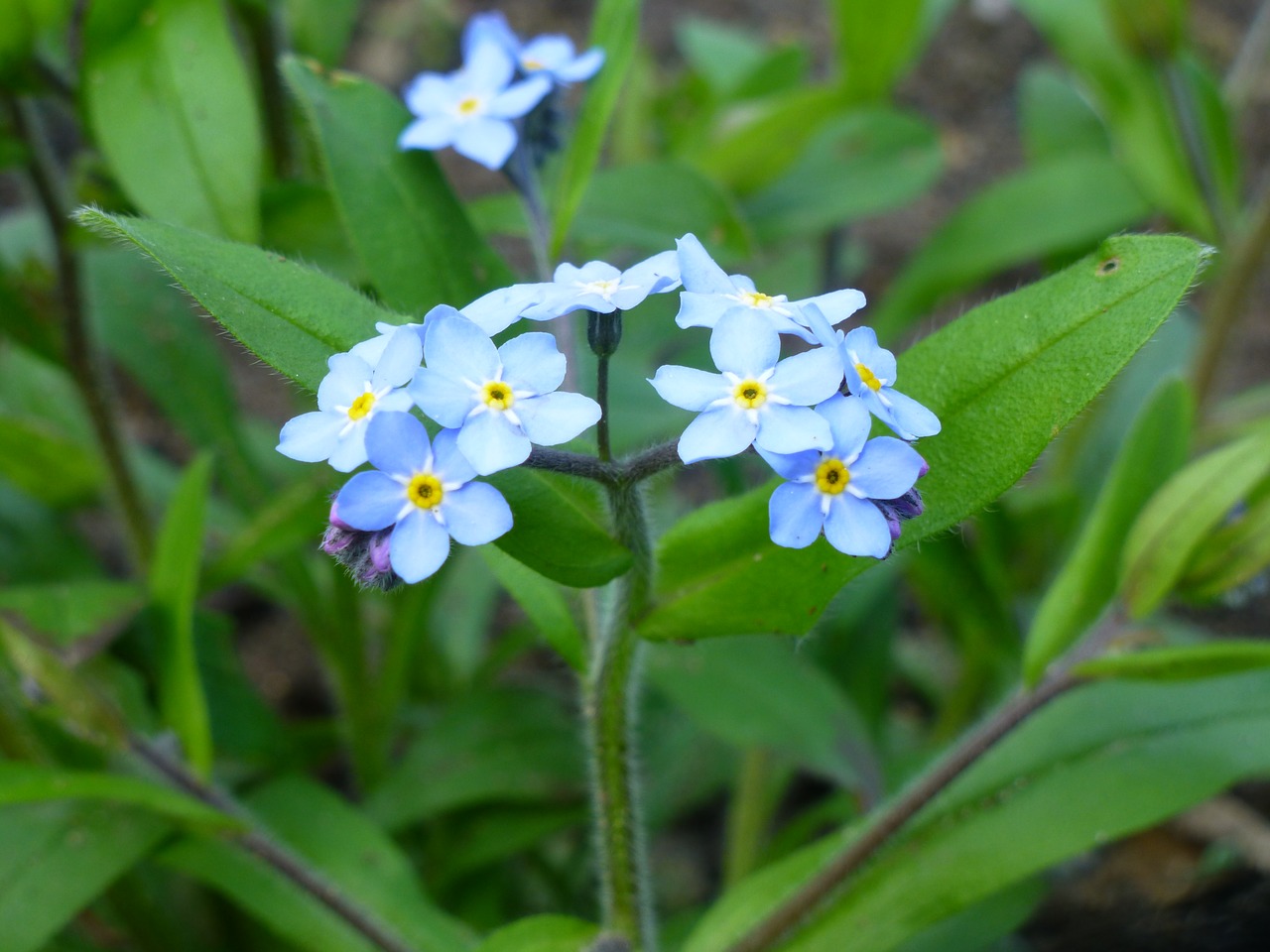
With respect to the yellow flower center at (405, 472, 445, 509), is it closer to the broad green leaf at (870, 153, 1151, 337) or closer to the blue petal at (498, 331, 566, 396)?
the blue petal at (498, 331, 566, 396)

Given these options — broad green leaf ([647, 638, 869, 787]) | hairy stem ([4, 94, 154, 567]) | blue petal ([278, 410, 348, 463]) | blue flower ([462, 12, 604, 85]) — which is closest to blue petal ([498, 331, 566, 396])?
blue petal ([278, 410, 348, 463])

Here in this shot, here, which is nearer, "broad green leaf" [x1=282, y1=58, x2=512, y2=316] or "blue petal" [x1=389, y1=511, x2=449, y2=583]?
"blue petal" [x1=389, y1=511, x2=449, y2=583]

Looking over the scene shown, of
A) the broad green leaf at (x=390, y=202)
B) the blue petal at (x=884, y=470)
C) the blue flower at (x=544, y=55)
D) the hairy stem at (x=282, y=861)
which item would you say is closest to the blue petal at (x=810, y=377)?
the blue petal at (x=884, y=470)

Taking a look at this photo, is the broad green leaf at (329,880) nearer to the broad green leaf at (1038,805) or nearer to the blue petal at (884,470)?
the broad green leaf at (1038,805)

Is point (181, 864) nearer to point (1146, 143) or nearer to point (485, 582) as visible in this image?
point (485, 582)

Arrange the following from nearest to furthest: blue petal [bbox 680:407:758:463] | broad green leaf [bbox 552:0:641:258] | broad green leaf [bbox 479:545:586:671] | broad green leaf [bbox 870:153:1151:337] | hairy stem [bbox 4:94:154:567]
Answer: blue petal [bbox 680:407:758:463] < broad green leaf [bbox 479:545:586:671] < broad green leaf [bbox 552:0:641:258] < hairy stem [bbox 4:94:154:567] < broad green leaf [bbox 870:153:1151:337]
